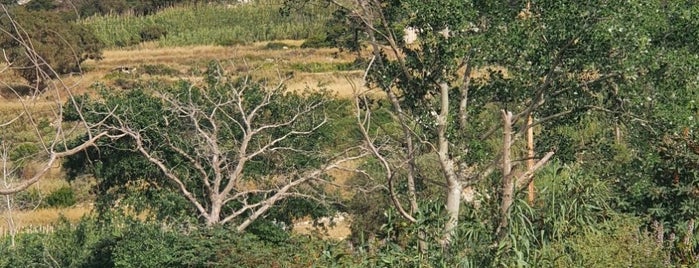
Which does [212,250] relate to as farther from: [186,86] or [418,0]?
[186,86]

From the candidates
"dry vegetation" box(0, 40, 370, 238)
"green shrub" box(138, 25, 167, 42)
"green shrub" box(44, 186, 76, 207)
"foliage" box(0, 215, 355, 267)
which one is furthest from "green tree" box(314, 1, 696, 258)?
"green shrub" box(138, 25, 167, 42)

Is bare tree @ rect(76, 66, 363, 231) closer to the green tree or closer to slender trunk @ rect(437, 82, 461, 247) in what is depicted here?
the green tree

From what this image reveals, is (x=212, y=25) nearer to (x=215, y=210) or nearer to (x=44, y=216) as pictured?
(x=44, y=216)

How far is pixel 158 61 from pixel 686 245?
44.0 m

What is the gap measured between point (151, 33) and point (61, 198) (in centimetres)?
3752

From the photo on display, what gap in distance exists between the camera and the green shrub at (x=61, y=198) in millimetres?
25875

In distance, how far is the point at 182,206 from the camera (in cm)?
1430

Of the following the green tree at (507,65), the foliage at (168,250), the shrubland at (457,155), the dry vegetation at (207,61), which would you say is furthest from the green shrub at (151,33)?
the green tree at (507,65)

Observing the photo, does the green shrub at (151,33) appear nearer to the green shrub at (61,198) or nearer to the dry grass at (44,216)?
the green shrub at (61,198)

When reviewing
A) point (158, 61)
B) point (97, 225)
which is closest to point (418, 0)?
point (97, 225)

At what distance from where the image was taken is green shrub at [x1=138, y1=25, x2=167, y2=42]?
62.3 metres

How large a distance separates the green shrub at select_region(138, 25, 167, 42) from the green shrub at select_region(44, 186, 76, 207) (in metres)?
36.8

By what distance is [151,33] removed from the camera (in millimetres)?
62281

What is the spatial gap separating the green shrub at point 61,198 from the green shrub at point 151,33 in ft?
121
